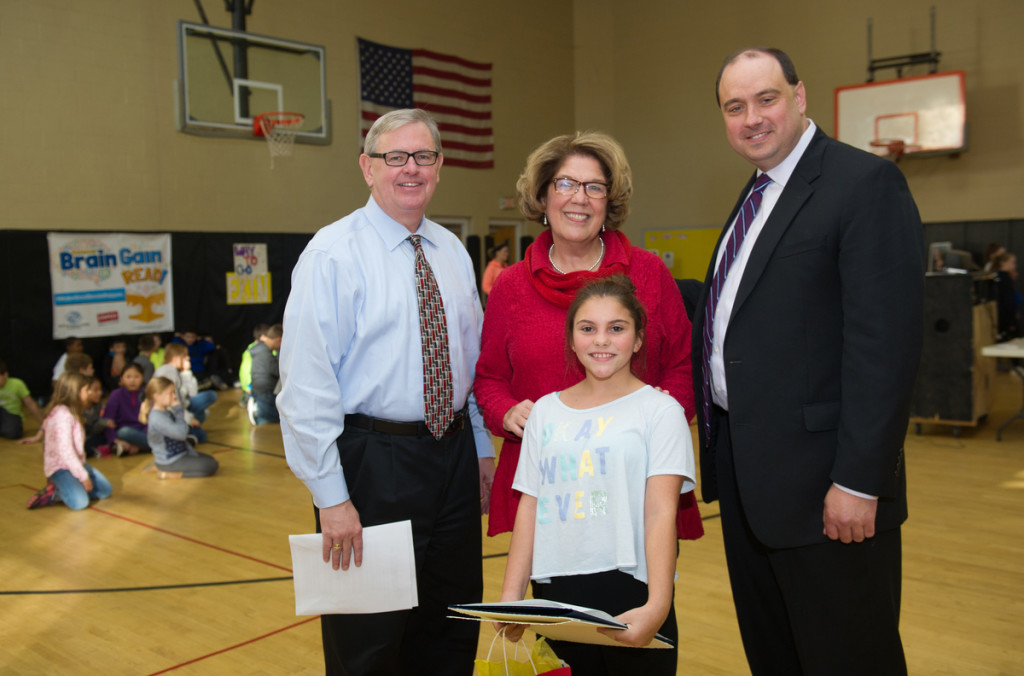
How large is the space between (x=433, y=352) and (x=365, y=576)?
2.08 ft

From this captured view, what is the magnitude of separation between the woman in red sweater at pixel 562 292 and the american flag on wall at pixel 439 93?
1097 centimetres

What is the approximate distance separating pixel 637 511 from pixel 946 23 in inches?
521

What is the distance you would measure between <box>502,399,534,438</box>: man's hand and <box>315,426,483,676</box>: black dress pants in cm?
31

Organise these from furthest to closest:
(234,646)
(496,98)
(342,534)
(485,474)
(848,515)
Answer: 1. (496,98)
2. (234,646)
3. (485,474)
4. (342,534)
5. (848,515)

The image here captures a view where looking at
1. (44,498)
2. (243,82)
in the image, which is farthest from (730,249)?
(243,82)

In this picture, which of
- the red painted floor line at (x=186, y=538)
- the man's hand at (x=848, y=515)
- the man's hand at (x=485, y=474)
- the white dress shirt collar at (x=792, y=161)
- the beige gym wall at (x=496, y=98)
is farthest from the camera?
the beige gym wall at (x=496, y=98)

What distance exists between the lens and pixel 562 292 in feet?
7.06

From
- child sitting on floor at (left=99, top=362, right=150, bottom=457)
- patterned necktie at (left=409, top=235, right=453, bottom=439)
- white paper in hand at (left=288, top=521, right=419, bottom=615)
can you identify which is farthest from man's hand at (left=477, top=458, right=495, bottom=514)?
child sitting on floor at (left=99, top=362, right=150, bottom=457)

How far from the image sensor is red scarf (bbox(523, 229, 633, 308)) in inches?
84.0

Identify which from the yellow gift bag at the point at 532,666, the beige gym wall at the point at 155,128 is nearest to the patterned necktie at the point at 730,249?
the yellow gift bag at the point at 532,666

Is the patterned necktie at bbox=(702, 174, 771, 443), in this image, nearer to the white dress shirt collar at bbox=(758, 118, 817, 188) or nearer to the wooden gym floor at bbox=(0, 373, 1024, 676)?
the white dress shirt collar at bbox=(758, 118, 817, 188)

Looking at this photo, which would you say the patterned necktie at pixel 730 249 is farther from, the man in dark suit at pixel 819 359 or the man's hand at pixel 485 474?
the man's hand at pixel 485 474

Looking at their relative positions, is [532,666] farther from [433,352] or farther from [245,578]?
[245,578]

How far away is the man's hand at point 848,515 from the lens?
5.94ft
